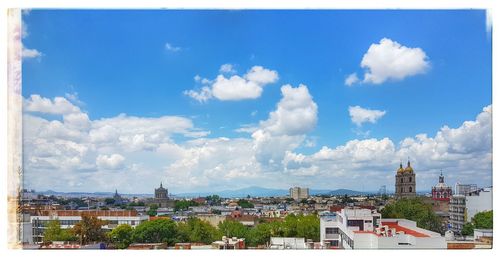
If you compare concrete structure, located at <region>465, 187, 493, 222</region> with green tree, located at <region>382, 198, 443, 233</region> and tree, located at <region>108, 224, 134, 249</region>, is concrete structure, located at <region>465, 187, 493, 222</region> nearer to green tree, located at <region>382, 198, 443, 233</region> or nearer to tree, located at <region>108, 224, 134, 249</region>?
green tree, located at <region>382, 198, 443, 233</region>

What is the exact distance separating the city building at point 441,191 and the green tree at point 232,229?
2.61m

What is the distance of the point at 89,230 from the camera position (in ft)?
23.4

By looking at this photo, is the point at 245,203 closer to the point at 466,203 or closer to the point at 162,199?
the point at 162,199

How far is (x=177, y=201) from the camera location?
24.0ft

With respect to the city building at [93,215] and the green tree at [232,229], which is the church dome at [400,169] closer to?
the green tree at [232,229]

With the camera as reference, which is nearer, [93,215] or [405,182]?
[405,182]

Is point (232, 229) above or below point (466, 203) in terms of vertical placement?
below

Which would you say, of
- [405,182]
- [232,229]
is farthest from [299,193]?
[405,182]

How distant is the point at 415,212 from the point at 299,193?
192 cm

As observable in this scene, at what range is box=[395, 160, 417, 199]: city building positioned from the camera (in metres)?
6.68

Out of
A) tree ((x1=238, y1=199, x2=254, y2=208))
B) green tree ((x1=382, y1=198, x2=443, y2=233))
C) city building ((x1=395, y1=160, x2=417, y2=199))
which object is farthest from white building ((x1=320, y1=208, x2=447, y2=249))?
tree ((x1=238, y1=199, x2=254, y2=208))

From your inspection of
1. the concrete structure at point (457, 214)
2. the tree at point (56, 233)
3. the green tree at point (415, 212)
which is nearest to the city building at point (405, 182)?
the green tree at point (415, 212)

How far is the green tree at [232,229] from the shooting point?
23.3 feet
